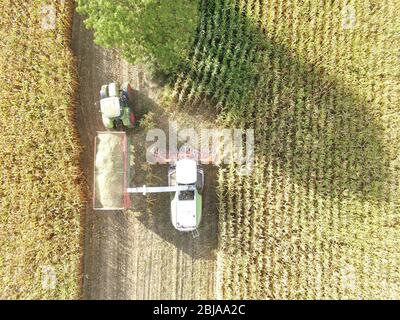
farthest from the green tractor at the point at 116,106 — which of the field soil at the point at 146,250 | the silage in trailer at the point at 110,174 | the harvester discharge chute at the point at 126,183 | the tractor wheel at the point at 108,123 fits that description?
the field soil at the point at 146,250

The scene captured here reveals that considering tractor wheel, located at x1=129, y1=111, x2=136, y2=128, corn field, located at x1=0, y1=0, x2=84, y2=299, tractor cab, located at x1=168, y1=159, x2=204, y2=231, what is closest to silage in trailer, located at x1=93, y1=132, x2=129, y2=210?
tractor wheel, located at x1=129, y1=111, x2=136, y2=128

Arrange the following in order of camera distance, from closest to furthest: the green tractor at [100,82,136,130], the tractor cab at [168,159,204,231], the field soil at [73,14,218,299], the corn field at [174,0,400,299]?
the tractor cab at [168,159,204,231] < the green tractor at [100,82,136,130] < the corn field at [174,0,400,299] < the field soil at [73,14,218,299]

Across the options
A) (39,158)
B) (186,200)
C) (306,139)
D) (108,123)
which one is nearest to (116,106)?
(108,123)

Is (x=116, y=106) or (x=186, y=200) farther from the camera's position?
(x=116, y=106)

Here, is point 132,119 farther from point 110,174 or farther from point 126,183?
point 126,183

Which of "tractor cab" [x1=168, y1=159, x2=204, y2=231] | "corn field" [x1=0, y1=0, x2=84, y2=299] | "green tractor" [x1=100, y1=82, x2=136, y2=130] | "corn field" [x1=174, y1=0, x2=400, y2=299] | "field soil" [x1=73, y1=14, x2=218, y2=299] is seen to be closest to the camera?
"tractor cab" [x1=168, y1=159, x2=204, y2=231]

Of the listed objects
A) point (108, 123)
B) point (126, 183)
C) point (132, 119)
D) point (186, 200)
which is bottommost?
point (186, 200)

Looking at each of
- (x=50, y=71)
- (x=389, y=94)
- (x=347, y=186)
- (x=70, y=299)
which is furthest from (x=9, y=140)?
(x=389, y=94)

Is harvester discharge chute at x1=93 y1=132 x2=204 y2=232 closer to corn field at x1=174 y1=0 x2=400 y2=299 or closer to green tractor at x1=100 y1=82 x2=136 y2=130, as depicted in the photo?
green tractor at x1=100 y1=82 x2=136 y2=130
